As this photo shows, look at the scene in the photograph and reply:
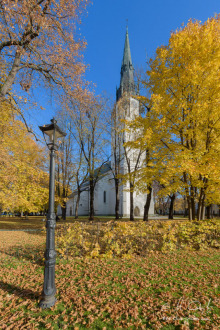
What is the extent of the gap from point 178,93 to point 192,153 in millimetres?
3005

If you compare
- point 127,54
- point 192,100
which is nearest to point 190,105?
point 192,100

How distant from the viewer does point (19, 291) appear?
417cm

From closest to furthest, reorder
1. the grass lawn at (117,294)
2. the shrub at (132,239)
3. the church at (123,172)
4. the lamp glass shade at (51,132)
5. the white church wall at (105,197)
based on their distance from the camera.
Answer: the grass lawn at (117,294), the lamp glass shade at (51,132), the shrub at (132,239), the church at (123,172), the white church wall at (105,197)

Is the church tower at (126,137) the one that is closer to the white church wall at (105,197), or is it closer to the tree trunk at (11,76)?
the white church wall at (105,197)

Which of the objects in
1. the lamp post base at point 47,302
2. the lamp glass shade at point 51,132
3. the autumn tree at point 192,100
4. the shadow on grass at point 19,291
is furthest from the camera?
the autumn tree at point 192,100

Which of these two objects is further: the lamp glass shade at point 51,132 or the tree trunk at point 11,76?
the tree trunk at point 11,76

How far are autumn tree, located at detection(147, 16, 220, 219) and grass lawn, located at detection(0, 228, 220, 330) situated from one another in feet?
11.8

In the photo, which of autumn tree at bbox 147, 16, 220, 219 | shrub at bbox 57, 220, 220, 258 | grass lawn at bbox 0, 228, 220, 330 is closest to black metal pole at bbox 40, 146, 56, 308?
grass lawn at bbox 0, 228, 220, 330

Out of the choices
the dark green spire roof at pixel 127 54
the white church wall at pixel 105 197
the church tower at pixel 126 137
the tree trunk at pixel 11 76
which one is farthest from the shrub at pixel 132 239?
the dark green spire roof at pixel 127 54

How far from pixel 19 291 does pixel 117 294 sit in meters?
2.33

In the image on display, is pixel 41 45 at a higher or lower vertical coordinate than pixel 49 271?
higher

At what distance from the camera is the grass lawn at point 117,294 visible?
3.08m

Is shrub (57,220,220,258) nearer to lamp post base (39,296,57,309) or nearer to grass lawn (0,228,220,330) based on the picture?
grass lawn (0,228,220,330)

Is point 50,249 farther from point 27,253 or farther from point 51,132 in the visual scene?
point 27,253
